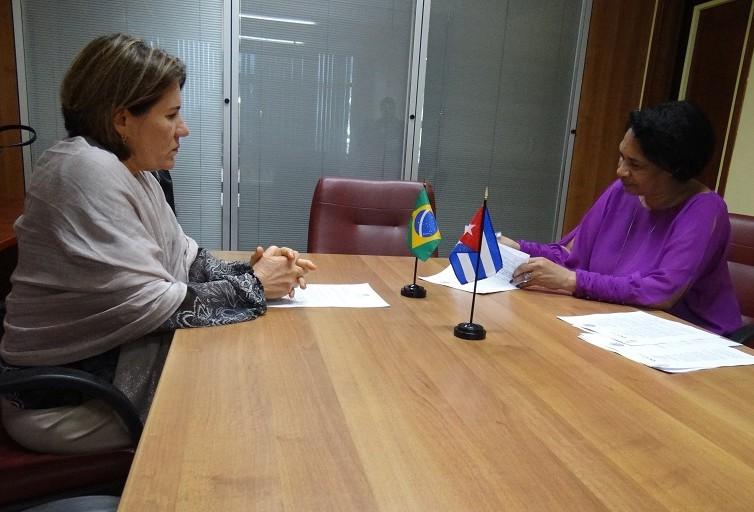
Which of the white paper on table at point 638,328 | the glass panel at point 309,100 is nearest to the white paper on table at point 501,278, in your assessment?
the white paper on table at point 638,328

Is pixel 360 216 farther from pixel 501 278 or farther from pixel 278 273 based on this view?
pixel 278 273

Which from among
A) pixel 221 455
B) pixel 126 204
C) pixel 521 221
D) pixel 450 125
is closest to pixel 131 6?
pixel 450 125

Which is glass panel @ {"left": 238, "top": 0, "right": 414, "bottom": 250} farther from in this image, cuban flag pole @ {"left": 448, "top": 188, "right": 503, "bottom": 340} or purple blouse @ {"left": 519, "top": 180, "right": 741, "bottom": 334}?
cuban flag pole @ {"left": 448, "top": 188, "right": 503, "bottom": 340}

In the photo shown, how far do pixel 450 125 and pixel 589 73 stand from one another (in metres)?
0.99

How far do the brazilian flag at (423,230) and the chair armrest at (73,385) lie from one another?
795 millimetres

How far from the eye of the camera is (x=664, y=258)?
1574 mm

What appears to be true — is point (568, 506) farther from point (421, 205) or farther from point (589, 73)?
point (589, 73)

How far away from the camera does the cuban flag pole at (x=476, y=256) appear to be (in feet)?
3.78

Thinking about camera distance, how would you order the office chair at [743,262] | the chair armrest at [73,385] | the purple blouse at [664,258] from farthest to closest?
the office chair at [743,262] → the purple blouse at [664,258] → the chair armrest at [73,385]

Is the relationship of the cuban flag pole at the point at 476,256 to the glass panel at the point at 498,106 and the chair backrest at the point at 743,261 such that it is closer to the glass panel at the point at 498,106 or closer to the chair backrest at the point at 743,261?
the chair backrest at the point at 743,261

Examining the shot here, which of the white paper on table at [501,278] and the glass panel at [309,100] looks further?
the glass panel at [309,100]

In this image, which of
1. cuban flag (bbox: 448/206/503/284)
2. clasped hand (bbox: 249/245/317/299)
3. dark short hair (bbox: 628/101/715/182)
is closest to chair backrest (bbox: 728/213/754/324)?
dark short hair (bbox: 628/101/715/182)

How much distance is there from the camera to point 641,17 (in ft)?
11.1

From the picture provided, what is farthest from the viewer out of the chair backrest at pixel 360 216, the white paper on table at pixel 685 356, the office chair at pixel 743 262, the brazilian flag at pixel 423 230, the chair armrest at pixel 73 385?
the chair backrest at pixel 360 216
